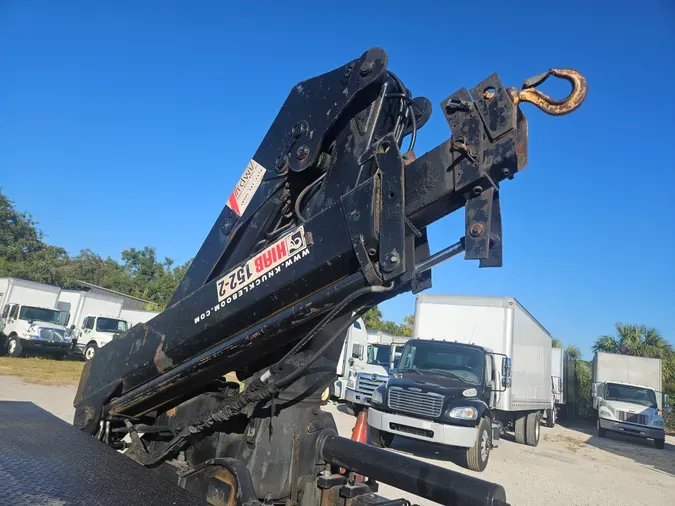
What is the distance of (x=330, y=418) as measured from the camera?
3.19 meters

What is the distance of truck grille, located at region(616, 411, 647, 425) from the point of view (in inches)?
653

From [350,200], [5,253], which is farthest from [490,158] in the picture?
[5,253]

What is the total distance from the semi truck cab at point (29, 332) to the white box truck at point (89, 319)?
2.70 ft

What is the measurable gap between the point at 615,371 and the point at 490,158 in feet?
70.8

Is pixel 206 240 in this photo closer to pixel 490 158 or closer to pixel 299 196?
pixel 299 196

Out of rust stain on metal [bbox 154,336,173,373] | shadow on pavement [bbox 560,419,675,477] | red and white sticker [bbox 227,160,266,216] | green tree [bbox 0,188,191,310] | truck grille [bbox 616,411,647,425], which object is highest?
green tree [bbox 0,188,191,310]

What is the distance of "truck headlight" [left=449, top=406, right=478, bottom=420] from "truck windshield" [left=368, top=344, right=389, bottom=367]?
7.49 meters

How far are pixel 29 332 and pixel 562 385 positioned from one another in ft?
78.0

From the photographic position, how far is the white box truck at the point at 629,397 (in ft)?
54.2

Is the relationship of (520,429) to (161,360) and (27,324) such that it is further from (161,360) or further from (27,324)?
(27,324)

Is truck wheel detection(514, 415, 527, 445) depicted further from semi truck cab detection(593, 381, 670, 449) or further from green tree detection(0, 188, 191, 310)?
green tree detection(0, 188, 191, 310)

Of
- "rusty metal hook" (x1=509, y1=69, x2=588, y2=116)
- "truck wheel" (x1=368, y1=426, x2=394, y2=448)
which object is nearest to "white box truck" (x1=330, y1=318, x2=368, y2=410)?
"truck wheel" (x1=368, y1=426, x2=394, y2=448)

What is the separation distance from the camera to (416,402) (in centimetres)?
916

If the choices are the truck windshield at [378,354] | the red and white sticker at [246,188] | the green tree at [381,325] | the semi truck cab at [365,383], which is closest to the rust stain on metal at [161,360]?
the red and white sticker at [246,188]
